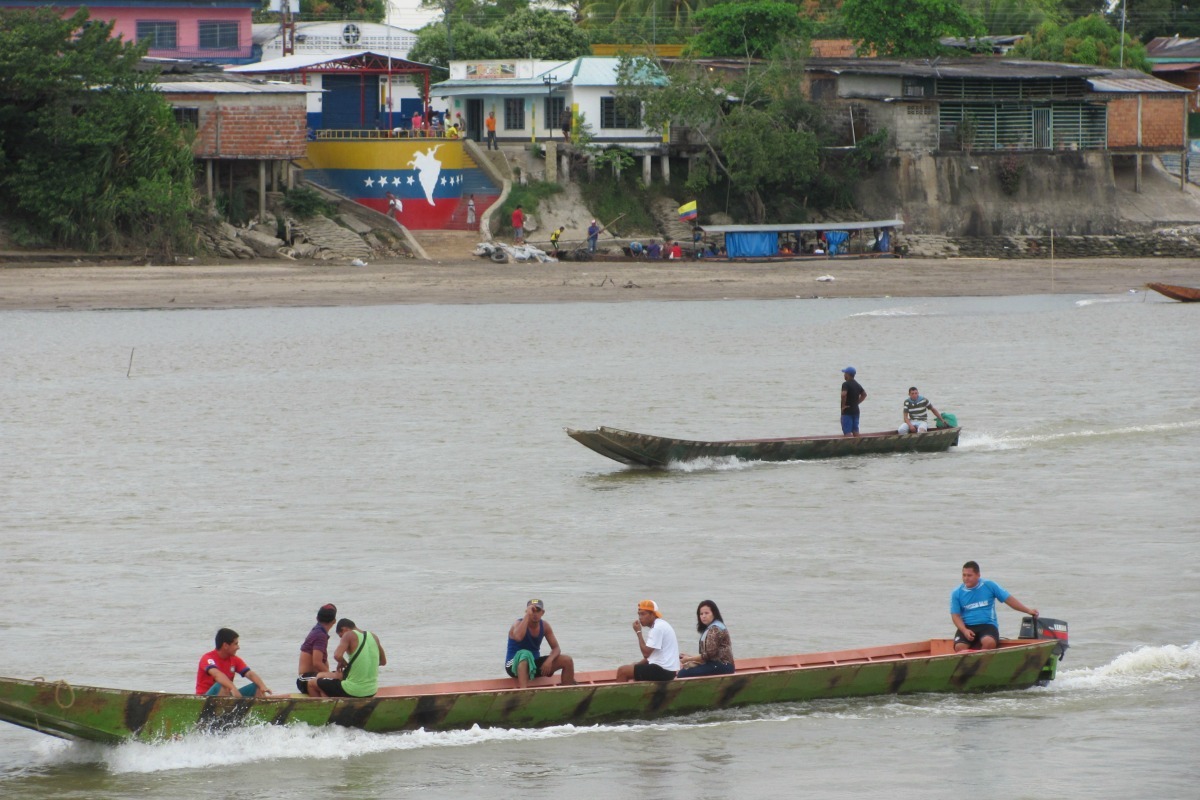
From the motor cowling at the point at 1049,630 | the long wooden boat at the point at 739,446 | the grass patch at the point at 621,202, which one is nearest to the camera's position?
the motor cowling at the point at 1049,630

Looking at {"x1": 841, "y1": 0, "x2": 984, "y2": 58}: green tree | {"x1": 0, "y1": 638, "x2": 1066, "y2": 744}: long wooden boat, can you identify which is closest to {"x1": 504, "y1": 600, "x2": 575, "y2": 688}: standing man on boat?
{"x1": 0, "y1": 638, "x2": 1066, "y2": 744}: long wooden boat

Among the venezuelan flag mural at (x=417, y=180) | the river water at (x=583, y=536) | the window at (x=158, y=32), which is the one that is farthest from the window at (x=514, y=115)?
the river water at (x=583, y=536)

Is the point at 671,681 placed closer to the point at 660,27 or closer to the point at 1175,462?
the point at 1175,462

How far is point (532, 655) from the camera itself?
13.5 meters

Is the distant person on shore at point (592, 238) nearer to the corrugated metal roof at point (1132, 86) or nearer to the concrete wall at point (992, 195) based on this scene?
the concrete wall at point (992, 195)

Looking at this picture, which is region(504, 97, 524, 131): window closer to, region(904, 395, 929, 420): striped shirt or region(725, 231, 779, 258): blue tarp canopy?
region(725, 231, 779, 258): blue tarp canopy

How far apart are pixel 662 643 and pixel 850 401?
1181 cm

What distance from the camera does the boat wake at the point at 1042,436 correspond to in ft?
89.4

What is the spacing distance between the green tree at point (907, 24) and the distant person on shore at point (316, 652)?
5526cm

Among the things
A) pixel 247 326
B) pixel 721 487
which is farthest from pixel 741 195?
pixel 721 487

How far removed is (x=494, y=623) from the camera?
55.2ft

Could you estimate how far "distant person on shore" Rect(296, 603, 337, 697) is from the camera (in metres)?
13.2

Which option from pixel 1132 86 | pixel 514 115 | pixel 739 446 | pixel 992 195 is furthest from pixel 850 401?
pixel 1132 86

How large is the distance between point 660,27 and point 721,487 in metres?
53.4
